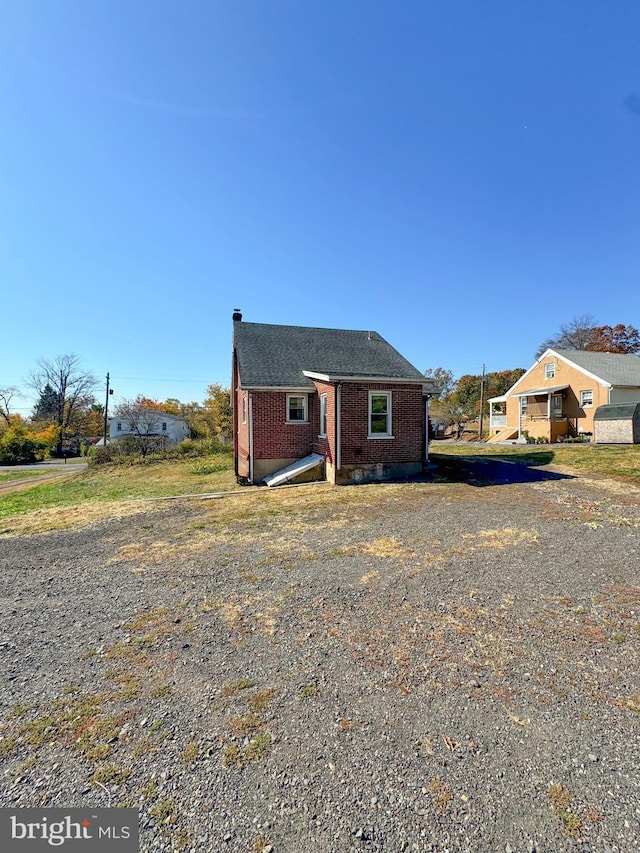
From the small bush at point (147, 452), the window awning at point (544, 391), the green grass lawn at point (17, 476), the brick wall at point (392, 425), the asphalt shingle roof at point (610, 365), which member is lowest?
the green grass lawn at point (17, 476)

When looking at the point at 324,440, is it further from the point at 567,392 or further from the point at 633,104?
the point at 567,392

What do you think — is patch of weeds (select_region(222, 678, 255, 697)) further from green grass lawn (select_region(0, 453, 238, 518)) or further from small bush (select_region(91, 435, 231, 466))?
small bush (select_region(91, 435, 231, 466))

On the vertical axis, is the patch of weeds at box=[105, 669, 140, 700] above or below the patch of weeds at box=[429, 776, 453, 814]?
below

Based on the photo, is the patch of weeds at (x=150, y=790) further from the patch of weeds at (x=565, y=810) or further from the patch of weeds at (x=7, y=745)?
the patch of weeds at (x=565, y=810)

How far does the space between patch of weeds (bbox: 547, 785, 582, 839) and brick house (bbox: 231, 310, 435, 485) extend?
9135mm

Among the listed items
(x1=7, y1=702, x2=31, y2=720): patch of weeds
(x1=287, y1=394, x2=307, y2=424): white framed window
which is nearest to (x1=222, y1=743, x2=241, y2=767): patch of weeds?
(x1=7, y1=702, x2=31, y2=720): patch of weeds

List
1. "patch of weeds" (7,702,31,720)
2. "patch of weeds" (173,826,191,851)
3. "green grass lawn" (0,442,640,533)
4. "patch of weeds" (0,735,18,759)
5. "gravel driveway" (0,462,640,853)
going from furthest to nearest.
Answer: "green grass lawn" (0,442,640,533) → "patch of weeds" (7,702,31,720) → "patch of weeds" (0,735,18,759) → "gravel driveway" (0,462,640,853) → "patch of weeds" (173,826,191,851)

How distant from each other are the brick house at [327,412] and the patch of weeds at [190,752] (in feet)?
29.0

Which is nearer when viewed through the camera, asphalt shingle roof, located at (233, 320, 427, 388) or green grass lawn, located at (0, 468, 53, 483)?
asphalt shingle roof, located at (233, 320, 427, 388)

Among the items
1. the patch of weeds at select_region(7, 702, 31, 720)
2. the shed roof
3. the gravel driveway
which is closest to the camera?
the gravel driveway

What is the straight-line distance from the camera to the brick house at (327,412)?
37.0ft

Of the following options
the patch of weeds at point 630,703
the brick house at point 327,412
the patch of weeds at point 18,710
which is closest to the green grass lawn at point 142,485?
the brick house at point 327,412

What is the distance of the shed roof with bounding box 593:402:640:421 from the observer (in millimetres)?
17891

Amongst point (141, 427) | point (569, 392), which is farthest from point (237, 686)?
point (141, 427)
